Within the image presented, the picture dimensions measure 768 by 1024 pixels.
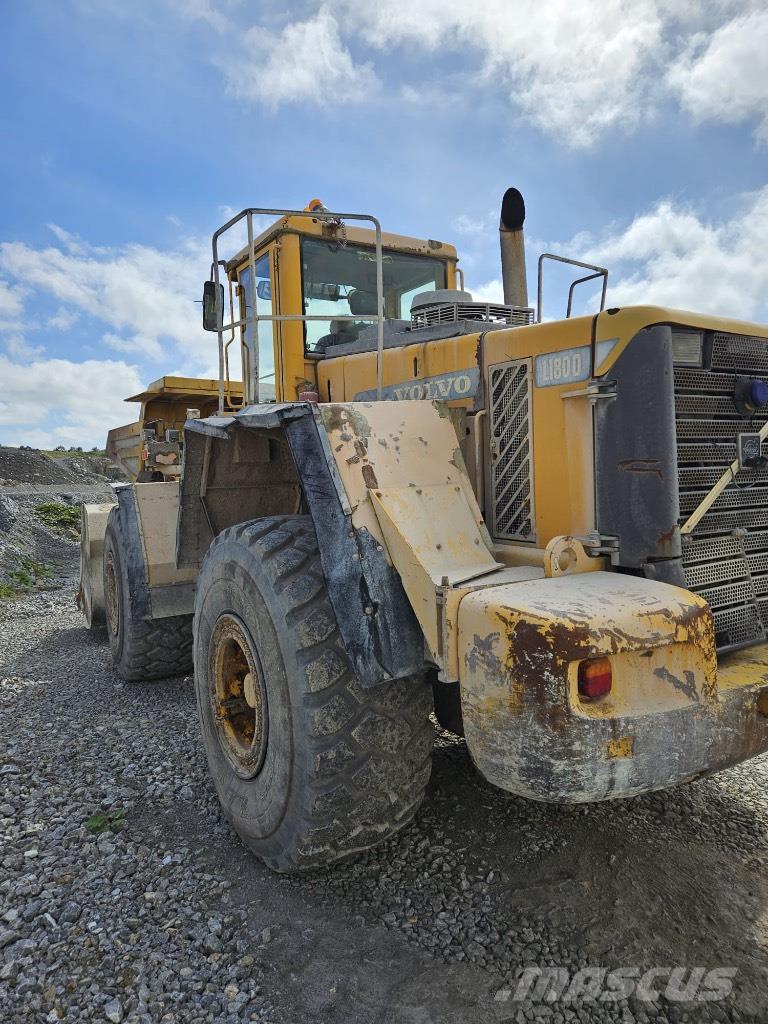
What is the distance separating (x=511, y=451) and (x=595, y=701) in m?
1.18

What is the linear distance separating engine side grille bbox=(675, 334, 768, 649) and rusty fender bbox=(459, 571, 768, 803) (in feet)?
1.51

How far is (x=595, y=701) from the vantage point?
216cm

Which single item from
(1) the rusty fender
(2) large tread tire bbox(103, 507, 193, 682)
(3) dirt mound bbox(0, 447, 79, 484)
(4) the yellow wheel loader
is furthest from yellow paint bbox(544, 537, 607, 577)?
(3) dirt mound bbox(0, 447, 79, 484)

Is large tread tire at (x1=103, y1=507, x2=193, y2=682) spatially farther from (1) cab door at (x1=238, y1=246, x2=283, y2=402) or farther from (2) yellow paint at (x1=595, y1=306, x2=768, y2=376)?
(2) yellow paint at (x1=595, y1=306, x2=768, y2=376)

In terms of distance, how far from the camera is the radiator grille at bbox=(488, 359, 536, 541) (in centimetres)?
294

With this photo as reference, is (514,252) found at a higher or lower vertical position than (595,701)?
higher

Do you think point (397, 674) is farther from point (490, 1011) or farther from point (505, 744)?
point (490, 1011)

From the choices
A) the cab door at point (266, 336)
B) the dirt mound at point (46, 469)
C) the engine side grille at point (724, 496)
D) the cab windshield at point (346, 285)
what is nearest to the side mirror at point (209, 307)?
the cab door at point (266, 336)

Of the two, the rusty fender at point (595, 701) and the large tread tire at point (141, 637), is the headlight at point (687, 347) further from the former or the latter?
the large tread tire at point (141, 637)

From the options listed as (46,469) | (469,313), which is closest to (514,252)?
(469,313)

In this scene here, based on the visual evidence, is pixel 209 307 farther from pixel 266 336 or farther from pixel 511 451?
pixel 511 451

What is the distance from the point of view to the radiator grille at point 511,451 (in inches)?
116

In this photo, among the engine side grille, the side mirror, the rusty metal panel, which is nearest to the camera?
the rusty metal panel

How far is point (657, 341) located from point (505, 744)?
1434 millimetres
